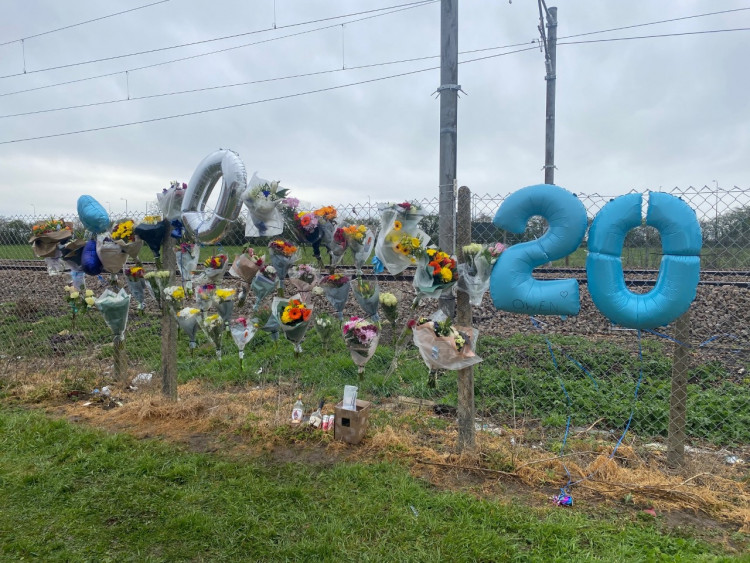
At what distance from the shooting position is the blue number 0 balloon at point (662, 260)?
2646 mm

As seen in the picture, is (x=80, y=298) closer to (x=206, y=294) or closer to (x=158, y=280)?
(x=158, y=280)

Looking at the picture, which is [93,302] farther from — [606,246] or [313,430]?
[606,246]

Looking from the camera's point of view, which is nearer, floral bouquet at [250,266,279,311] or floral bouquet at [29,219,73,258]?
floral bouquet at [250,266,279,311]

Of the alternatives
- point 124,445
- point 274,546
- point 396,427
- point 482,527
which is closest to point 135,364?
point 124,445

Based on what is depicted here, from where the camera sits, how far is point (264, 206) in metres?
3.46

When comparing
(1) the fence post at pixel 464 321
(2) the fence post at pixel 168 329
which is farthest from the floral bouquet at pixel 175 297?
(1) the fence post at pixel 464 321

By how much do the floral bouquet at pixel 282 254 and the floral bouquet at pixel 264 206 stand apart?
10 cm

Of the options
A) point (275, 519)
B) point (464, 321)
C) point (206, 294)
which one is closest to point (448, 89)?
point (464, 321)

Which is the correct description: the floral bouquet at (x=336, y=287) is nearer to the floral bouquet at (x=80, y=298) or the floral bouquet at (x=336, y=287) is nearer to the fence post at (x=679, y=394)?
the fence post at (x=679, y=394)

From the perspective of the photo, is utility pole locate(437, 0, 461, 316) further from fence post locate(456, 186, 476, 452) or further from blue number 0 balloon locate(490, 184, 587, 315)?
blue number 0 balloon locate(490, 184, 587, 315)

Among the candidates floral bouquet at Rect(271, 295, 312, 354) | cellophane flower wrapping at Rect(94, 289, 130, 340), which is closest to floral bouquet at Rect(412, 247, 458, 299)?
floral bouquet at Rect(271, 295, 312, 354)

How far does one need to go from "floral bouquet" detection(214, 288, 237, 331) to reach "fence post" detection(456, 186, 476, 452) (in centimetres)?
193

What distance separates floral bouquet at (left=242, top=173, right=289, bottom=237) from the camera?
11.4 feet

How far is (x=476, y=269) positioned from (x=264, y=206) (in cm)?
160
